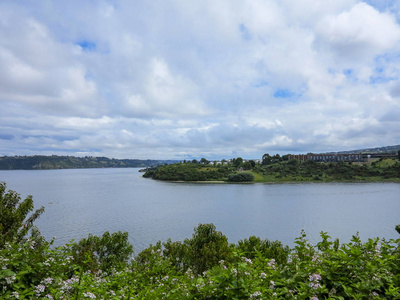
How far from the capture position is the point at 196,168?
17175cm

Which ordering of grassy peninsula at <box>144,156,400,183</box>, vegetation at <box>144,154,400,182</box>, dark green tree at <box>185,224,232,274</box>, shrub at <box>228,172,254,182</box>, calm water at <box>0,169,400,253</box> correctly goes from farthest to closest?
vegetation at <box>144,154,400,182</box> < grassy peninsula at <box>144,156,400,183</box> < shrub at <box>228,172,254,182</box> < calm water at <box>0,169,400,253</box> < dark green tree at <box>185,224,232,274</box>

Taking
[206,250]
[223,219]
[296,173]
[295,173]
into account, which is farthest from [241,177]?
[206,250]

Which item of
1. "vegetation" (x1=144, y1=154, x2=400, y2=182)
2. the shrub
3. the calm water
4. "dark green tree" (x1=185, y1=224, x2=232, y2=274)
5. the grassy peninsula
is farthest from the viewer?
"vegetation" (x1=144, y1=154, x2=400, y2=182)

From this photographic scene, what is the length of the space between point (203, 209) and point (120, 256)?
42.5 metres

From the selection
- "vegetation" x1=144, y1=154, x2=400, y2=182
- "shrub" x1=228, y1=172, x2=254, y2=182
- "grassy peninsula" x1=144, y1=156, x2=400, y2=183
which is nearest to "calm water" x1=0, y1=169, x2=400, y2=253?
"shrub" x1=228, y1=172, x2=254, y2=182

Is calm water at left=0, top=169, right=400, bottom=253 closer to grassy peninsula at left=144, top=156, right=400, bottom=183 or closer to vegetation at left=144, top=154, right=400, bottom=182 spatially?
grassy peninsula at left=144, top=156, right=400, bottom=183

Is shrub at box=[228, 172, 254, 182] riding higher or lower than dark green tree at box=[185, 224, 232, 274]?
lower

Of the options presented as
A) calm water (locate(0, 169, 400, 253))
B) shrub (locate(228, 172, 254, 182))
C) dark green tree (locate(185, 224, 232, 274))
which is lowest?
calm water (locate(0, 169, 400, 253))

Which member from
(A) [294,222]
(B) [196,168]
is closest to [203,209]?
(A) [294,222]

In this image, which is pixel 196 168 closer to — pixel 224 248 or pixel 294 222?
pixel 294 222

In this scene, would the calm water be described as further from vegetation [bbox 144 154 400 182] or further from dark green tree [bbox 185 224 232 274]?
vegetation [bbox 144 154 400 182]

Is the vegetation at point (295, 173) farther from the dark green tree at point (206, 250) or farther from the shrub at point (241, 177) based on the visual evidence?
the dark green tree at point (206, 250)

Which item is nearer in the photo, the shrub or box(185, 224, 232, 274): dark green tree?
box(185, 224, 232, 274): dark green tree

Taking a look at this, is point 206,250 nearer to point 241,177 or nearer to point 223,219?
point 223,219
